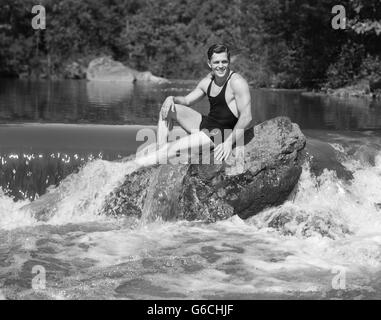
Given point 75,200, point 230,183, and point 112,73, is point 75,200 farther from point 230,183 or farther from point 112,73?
point 112,73

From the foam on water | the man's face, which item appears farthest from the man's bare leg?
the man's face

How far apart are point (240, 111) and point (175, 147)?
0.78 metres

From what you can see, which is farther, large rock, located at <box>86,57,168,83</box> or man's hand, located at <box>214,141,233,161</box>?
large rock, located at <box>86,57,168,83</box>

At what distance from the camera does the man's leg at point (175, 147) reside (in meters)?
6.04

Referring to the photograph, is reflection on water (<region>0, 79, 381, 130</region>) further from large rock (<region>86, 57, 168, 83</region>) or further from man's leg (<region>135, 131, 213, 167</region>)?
large rock (<region>86, 57, 168, 83</region>)

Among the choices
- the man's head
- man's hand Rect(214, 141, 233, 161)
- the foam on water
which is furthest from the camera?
the foam on water

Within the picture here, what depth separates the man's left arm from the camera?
5.71m

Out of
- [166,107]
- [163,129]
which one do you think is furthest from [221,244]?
[166,107]

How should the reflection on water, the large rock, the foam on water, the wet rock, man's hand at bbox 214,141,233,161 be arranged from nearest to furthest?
man's hand at bbox 214,141,233,161 < the foam on water < the wet rock < the reflection on water < the large rock
